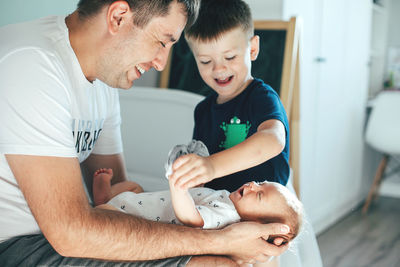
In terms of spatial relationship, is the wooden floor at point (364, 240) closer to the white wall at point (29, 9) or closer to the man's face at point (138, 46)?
the man's face at point (138, 46)

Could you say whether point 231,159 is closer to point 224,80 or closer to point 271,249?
point 271,249

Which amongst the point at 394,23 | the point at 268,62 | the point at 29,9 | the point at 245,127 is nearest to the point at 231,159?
the point at 245,127

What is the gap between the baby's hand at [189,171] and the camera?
101 cm

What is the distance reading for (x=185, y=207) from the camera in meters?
1.12

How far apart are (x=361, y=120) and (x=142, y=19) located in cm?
311

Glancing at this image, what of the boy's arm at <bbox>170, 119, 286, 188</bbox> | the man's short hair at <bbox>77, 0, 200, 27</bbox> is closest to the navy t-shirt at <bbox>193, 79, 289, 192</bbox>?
the boy's arm at <bbox>170, 119, 286, 188</bbox>

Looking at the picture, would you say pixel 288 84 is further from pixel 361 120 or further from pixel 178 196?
pixel 361 120

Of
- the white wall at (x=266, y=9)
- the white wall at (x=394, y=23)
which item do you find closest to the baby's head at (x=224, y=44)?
the white wall at (x=266, y=9)

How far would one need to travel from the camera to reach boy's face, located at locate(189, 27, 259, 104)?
1471 mm

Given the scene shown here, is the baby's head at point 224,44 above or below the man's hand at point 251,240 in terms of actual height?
above

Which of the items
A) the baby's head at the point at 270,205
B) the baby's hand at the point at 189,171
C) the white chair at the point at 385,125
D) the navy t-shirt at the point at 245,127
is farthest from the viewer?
the white chair at the point at 385,125

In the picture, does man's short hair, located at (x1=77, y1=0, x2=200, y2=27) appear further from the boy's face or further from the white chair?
the white chair

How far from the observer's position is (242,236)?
1.17 metres

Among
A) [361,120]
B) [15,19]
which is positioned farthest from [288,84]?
[361,120]
